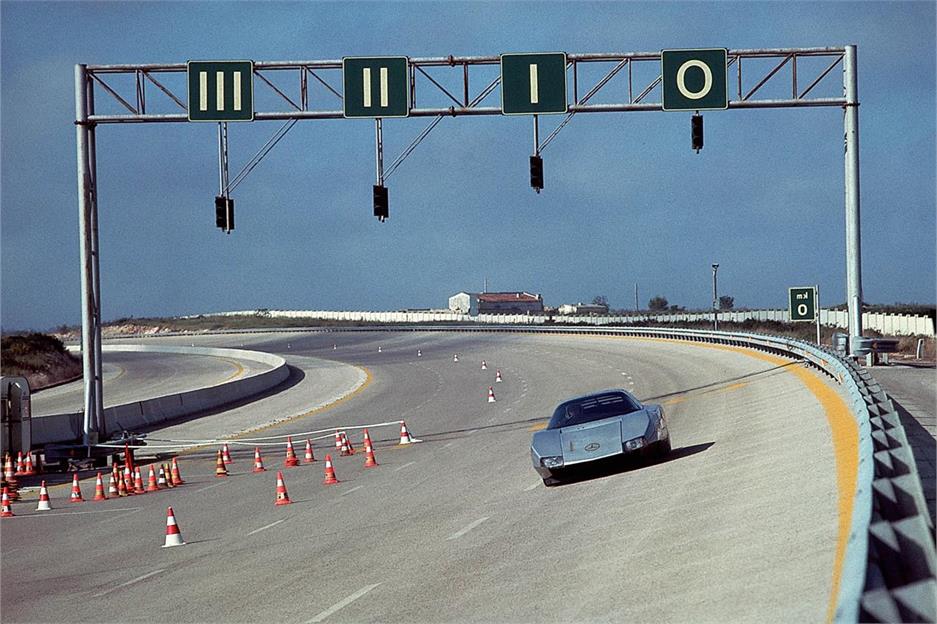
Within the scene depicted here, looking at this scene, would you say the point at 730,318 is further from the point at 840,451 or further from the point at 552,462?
the point at 840,451

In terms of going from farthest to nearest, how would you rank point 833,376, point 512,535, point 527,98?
point 527,98
point 833,376
point 512,535

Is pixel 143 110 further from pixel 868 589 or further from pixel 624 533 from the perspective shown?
pixel 868 589

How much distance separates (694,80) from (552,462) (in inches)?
579

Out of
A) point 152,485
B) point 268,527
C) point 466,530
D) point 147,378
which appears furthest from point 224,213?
point 147,378

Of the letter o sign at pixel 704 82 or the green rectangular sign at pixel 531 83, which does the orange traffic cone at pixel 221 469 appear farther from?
the letter o sign at pixel 704 82

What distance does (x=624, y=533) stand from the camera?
42.7ft

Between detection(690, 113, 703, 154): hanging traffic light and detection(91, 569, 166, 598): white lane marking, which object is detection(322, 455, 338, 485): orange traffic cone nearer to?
detection(91, 569, 166, 598): white lane marking

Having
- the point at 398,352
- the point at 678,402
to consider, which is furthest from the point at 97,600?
Answer: the point at 398,352

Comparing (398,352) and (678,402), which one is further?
(398,352)

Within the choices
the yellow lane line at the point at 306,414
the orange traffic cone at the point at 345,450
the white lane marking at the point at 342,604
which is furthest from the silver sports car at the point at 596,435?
the yellow lane line at the point at 306,414

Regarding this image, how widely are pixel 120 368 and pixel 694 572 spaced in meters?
75.9

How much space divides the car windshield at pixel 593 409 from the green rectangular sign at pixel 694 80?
1194 centimetres

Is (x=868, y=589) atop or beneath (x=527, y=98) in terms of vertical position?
beneath

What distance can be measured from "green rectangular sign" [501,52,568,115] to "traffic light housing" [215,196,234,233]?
7139 millimetres
